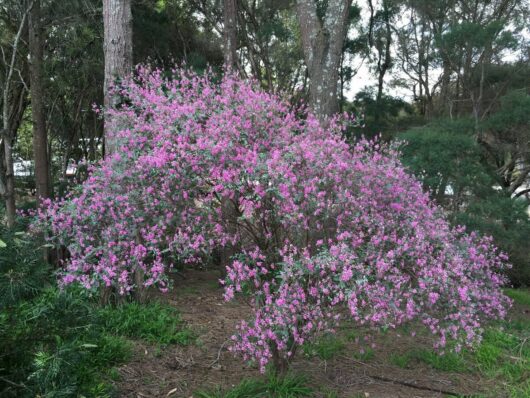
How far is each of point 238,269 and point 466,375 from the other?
8.38ft

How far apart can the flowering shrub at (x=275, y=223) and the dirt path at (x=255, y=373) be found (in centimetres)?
59

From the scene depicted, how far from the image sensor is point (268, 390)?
131 inches

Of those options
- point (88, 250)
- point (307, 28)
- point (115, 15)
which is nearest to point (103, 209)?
point (88, 250)

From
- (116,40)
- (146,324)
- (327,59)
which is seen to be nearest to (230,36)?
(327,59)

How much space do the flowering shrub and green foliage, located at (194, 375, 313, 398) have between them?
16 centimetres

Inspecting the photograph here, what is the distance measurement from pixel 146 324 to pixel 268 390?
1.61 meters

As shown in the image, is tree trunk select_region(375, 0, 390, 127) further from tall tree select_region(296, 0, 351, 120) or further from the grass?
the grass

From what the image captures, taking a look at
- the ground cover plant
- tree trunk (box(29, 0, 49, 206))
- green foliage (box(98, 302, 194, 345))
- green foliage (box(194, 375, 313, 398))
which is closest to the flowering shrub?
green foliage (box(194, 375, 313, 398))

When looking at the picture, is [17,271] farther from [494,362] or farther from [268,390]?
[494,362]

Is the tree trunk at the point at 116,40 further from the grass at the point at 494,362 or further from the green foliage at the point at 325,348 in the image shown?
the grass at the point at 494,362

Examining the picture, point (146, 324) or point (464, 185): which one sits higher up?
point (464, 185)

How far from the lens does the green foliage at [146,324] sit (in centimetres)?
435

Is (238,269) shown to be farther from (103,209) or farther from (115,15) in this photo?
(115,15)

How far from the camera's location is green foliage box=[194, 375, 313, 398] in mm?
3303
